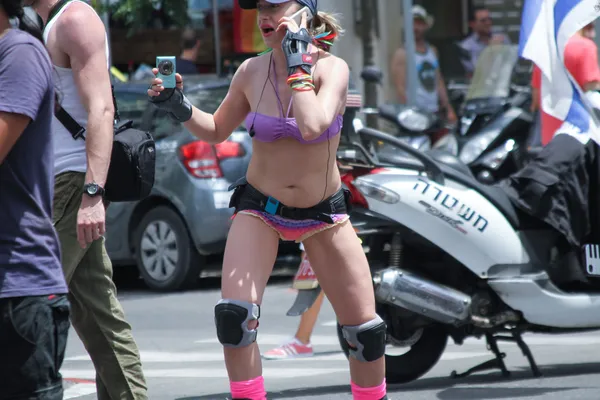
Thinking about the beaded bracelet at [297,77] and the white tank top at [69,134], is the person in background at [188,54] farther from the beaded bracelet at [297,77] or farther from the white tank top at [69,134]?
the beaded bracelet at [297,77]

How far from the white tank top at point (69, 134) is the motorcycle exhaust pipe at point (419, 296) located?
1869 millimetres

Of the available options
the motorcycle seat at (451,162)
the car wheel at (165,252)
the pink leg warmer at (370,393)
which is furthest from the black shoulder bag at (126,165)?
the car wheel at (165,252)

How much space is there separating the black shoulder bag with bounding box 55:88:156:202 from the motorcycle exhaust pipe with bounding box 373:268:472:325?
5.60 feet

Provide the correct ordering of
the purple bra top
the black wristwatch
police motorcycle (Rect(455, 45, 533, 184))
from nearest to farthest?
the black wristwatch → the purple bra top → police motorcycle (Rect(455, 45, 533, 184))

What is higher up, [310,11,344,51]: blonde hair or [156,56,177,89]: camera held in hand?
[310,11,344,51]: blonde hair

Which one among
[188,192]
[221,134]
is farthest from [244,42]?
[221,134]

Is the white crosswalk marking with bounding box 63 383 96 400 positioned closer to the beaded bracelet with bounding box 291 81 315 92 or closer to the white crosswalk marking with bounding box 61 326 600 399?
the white crosswalk marking with bounding box 61 326 600 399

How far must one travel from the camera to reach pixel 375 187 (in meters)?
6.46

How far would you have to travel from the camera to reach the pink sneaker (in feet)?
25.4

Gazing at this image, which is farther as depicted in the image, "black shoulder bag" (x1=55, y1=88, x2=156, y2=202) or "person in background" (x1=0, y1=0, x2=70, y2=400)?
"black shoulder bag" (x1=55, y1=88, x2=156, y2=202)

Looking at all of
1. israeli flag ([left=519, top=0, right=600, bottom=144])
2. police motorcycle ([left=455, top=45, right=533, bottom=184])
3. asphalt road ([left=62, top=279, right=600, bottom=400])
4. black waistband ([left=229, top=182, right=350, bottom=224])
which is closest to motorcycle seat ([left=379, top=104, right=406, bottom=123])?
police motorcycle ([left=455, top=45, right=533, bottom=184])

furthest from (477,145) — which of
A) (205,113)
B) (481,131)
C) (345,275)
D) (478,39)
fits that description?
(345,275)

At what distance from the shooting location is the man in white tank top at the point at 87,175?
15.6 ft

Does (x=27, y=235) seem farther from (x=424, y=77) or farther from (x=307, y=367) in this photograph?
(x=424, y=77)
